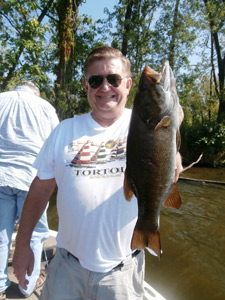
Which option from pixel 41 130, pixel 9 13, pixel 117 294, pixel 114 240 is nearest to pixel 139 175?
pixel 114 240

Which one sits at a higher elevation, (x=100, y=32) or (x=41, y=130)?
(x=100, y=32)

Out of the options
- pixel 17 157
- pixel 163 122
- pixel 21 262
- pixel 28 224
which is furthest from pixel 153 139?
pixel 17 157

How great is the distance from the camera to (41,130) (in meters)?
3.34

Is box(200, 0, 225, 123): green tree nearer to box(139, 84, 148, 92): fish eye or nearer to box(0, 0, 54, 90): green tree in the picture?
box(0, 0, 54, 90): green tree

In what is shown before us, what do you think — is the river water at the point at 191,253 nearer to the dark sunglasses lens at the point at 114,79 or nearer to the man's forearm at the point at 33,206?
the man's forearm at the point at 33,206

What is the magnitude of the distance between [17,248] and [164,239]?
6.40 meters

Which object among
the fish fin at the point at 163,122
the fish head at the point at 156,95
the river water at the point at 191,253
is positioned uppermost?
the fish head at the point at 156,95

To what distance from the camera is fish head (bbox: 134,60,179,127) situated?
1.48 m

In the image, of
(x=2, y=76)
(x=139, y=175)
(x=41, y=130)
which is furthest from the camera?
(x=2, y=76)

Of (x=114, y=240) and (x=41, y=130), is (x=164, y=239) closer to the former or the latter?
(x=41, y=130)

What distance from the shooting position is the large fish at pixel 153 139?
1.48 meters

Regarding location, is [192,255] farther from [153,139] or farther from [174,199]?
[153,139]

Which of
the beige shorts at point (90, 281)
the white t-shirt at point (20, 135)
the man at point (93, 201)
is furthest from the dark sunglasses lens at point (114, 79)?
the white t-shirt at point (20, 135)

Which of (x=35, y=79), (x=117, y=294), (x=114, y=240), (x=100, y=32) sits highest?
(x=100, y=32)
